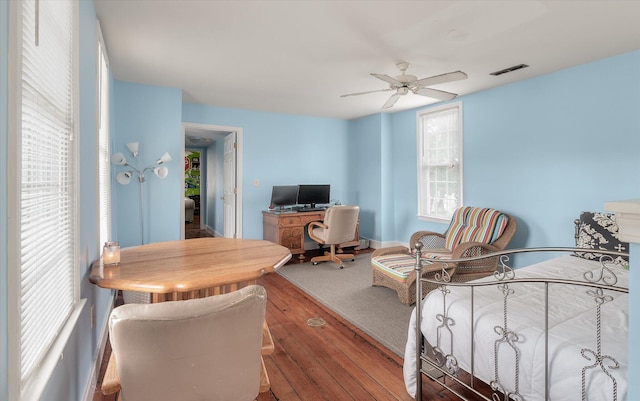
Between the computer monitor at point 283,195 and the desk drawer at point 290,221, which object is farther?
the computer monitor at point 283,195

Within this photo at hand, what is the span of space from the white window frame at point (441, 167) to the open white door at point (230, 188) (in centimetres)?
307

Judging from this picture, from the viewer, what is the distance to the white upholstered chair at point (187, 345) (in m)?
1.02

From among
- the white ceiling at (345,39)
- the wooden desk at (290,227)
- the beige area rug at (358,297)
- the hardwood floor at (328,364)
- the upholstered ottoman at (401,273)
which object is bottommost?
the hardwood floor at (328,364)

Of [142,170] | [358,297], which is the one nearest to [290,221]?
[358,297]

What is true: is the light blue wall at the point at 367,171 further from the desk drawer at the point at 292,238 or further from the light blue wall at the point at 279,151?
the desk drawer at the point at 292,238

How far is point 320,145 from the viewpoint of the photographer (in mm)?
6379

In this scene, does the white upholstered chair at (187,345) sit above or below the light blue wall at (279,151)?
below

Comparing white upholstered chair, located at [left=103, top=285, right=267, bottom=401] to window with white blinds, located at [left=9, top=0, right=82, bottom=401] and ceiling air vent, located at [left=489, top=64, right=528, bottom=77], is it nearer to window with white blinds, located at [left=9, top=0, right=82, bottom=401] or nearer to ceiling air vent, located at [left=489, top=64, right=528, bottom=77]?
window with white blinds, located at [left=9, top=0, right=82, bottom=401]

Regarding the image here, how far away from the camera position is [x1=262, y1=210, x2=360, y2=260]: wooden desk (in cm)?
533

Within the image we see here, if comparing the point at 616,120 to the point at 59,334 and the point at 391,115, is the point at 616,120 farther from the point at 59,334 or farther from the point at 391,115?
the point at 59,334

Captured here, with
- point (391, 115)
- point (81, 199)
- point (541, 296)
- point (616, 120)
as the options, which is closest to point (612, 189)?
point (616, 120)

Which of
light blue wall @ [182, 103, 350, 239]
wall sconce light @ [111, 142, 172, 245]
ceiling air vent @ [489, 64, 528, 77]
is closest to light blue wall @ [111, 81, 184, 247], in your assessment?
wall sconce light @ [111, 142, 172, 245]

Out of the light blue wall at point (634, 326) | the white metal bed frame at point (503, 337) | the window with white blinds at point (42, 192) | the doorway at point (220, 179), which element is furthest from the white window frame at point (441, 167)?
the window with white blinds at point (42, 192)

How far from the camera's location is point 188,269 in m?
1.79
